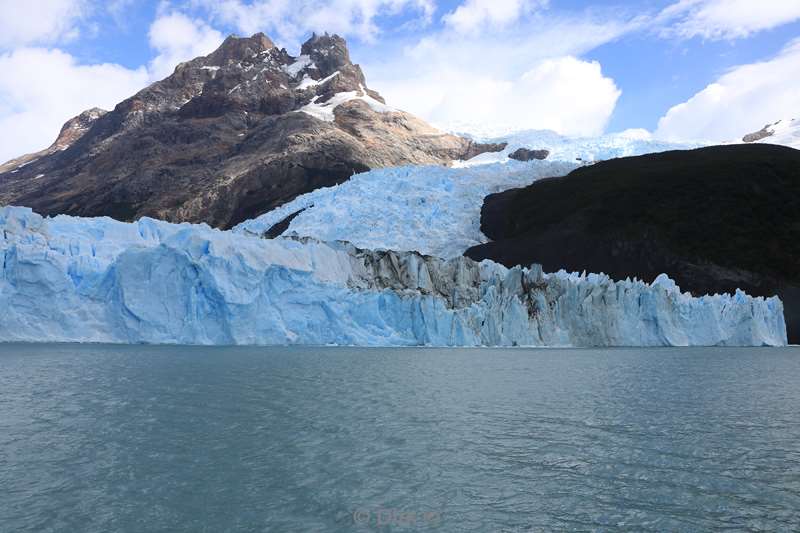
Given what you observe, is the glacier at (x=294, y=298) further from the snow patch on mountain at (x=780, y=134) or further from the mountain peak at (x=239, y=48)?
the mountain peak at (x=239, y=48)

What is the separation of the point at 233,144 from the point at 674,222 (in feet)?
253

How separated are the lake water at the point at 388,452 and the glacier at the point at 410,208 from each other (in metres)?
35.3

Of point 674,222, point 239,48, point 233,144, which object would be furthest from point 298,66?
point 674,222

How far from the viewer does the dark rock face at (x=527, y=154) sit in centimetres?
11245

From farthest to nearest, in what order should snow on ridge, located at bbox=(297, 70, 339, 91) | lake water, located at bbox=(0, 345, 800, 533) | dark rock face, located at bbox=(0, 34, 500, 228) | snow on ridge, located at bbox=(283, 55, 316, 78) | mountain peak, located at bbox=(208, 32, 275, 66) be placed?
mountain peak, located at bbox=(208, 32, 275, 66) < snow on ridge, located at bbox=(283, 55, 316, 78) < snow on ridge, located at bbox=(297, 70, 339, 91) < dark rock face, located at bbox=(0, 34, 500, 228) < lake water, located at bbox=(0, 345, 800, 533)

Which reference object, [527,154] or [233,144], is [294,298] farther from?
[527,154]

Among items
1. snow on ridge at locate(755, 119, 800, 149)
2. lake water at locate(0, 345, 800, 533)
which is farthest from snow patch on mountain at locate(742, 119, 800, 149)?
lake water at locate(0, 345, 800, 533)

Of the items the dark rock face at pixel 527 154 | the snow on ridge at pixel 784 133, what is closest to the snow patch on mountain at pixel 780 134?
the snow on ridge at pixel 784 133

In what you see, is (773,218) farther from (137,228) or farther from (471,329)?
(137,228)

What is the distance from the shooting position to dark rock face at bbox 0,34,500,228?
9738cm

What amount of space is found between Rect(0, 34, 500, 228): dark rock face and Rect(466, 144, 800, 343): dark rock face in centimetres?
3810

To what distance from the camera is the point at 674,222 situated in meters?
61.9

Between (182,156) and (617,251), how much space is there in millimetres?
79255

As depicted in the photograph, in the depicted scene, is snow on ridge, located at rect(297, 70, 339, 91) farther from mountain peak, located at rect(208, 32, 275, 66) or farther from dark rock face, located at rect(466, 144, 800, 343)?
dark rock face, located at rect(466, 144, 800, 343)
